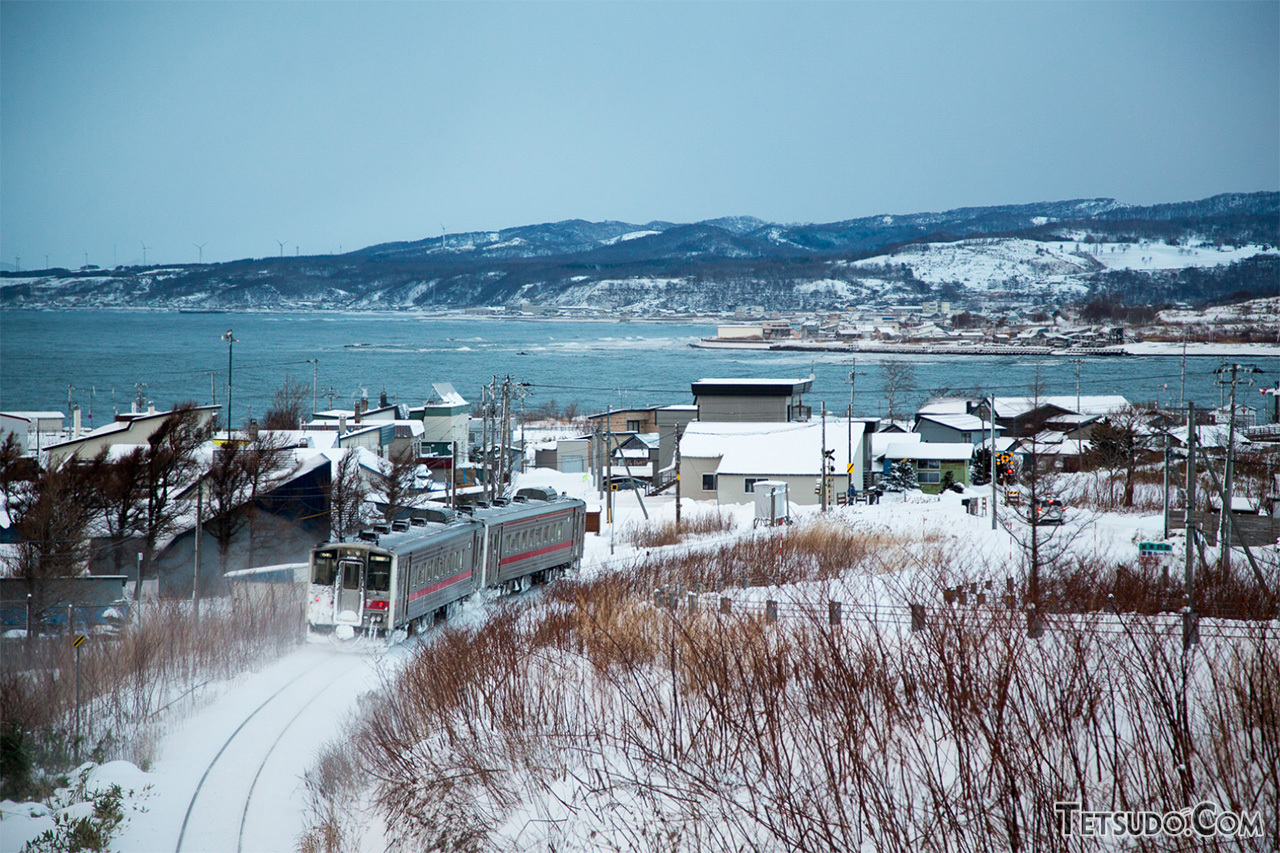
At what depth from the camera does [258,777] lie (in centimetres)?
888

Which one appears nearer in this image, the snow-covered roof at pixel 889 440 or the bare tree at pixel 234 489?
the bare tree at pixel 234 489

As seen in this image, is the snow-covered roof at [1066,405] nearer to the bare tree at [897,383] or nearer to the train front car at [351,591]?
the bare tree at [897,383]

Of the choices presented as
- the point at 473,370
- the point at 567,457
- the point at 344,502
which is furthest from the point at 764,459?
the point at 473,370

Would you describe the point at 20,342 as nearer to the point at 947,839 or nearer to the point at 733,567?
the point at 733,567

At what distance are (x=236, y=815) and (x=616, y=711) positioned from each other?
3269 mm

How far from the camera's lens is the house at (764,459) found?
106 feet

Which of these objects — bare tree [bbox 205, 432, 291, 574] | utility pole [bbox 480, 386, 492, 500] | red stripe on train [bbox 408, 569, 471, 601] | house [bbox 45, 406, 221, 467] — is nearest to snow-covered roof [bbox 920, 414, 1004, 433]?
utility pole [bbox 480, 386, 492, 500]

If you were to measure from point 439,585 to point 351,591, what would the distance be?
1.49 m

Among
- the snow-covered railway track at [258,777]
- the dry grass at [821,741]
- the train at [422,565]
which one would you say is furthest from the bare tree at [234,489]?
the dry grass at [821,741]

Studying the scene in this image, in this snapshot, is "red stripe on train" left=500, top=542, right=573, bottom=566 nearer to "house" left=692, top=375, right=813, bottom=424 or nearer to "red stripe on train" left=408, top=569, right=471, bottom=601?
"red stripe on train" left=408, top=569, right=471, bottom=601

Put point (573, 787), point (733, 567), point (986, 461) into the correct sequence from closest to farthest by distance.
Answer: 1. point (573, 787)
2. point (733, 567)
3. point (986, 461)

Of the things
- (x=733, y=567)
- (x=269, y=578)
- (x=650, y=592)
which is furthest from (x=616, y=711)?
(x=269, y=578)

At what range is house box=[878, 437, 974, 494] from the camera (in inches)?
1543

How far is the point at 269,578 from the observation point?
1792 cm
